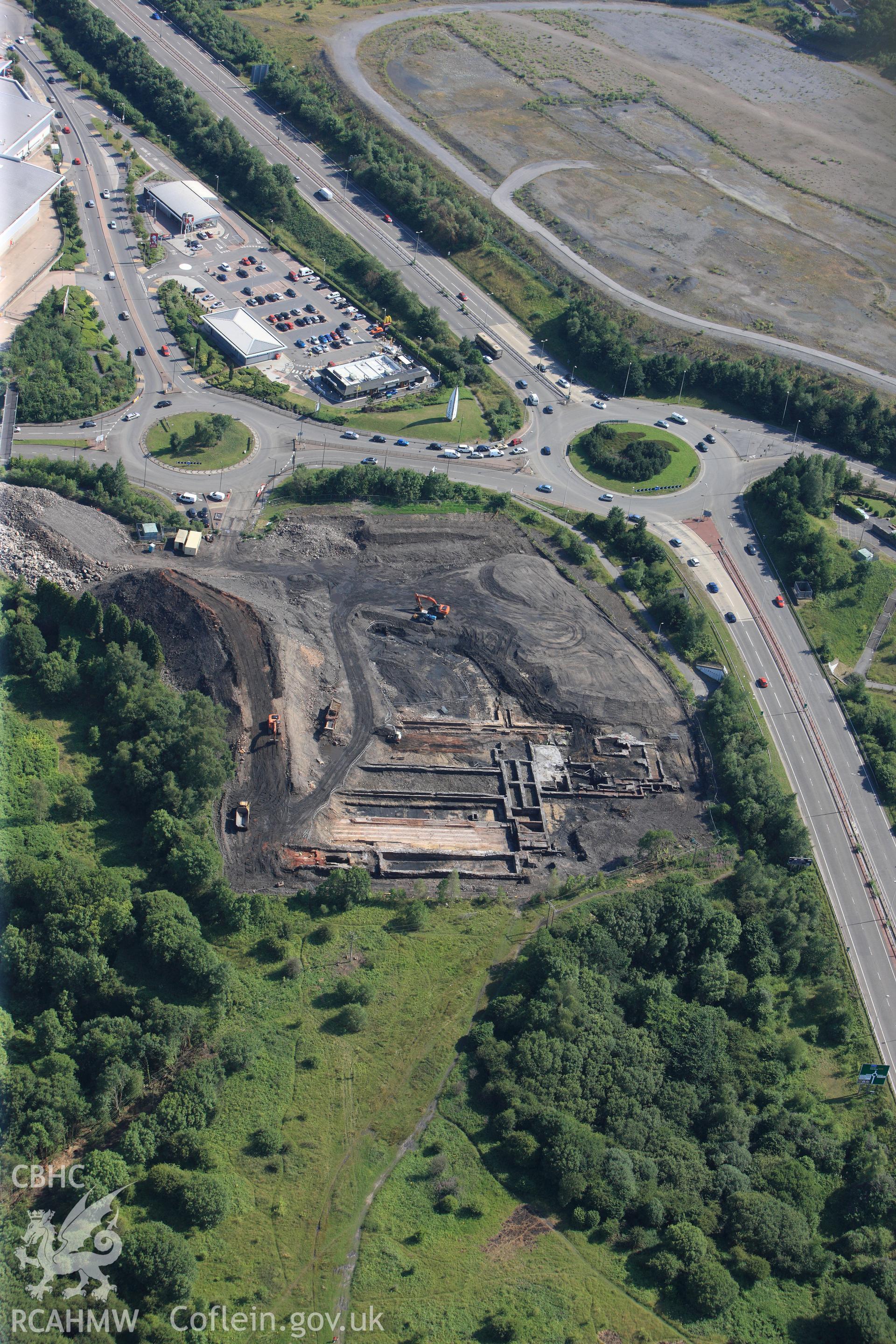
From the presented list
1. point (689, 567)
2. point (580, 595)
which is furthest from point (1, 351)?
point (689, 567)

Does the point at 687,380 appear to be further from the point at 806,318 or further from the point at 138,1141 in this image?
the point at 138,1141

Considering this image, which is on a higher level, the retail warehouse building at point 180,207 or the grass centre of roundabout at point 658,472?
the retail warehouse building at point 180,207

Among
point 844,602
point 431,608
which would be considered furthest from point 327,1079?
point 844,602

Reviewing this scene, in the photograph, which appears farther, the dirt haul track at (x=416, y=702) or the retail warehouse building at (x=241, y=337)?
the retail warehouse building at (x=241, y=337)

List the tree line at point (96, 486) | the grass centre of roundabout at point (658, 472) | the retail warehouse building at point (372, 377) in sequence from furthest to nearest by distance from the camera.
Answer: the retail warehouse building at point (372, 377) < the grass centre of roundabout at point (658, 472) < the tree line at point (96, 486)

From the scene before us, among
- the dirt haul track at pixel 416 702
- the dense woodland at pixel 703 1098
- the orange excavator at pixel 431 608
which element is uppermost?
the orange excavator at pixel 431 608

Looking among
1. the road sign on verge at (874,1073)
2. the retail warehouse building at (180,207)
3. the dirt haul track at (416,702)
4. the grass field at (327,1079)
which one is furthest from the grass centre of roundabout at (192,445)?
the road sign on verge at (874,1073)

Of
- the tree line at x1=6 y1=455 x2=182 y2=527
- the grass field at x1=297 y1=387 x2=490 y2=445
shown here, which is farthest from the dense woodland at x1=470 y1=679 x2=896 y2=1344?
the grass field at x1=297 y1=387 x2=490 y2=445

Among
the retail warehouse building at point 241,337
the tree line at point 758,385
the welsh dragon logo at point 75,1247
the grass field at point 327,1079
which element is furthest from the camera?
the tree line at point 758,385

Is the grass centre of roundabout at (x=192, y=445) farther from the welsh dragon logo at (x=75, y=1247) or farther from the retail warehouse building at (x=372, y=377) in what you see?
the welsh dragon logo at (x=75, y=1247)
